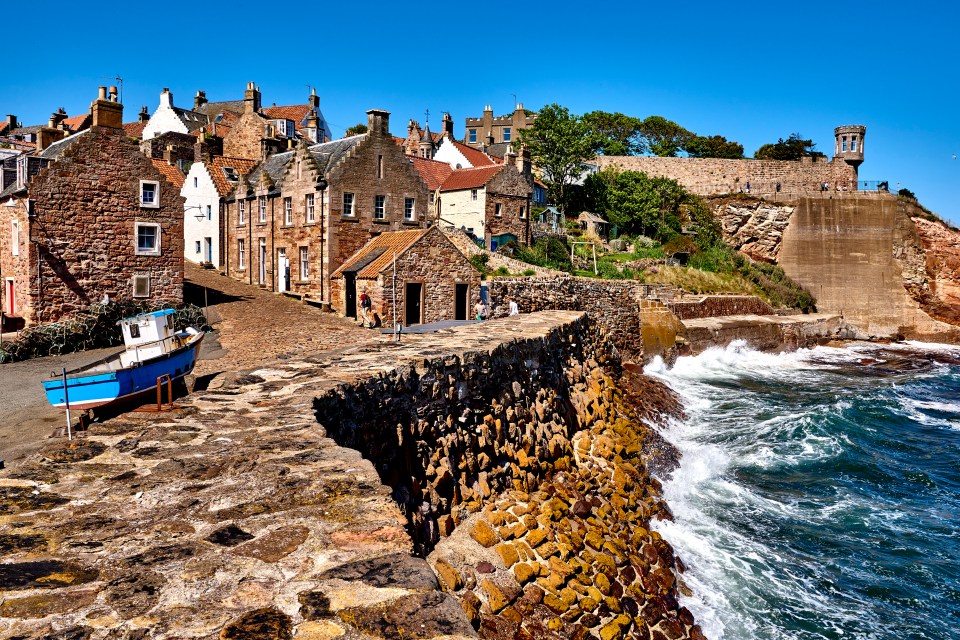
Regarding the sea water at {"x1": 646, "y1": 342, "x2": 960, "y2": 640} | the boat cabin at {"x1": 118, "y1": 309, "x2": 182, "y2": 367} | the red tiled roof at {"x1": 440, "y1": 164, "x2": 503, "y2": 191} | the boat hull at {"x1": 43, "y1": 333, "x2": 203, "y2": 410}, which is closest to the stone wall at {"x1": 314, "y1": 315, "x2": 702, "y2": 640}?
the sea water at {"x1": 646, "y1": 342, "x2": 960, "y2": 640}

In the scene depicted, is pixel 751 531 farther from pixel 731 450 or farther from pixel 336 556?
pixel 336 556

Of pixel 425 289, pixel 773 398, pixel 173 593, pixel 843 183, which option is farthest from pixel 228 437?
pixel 843 183

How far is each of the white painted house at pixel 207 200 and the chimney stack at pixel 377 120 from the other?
Result: 1137cm

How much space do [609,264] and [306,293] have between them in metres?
19.9

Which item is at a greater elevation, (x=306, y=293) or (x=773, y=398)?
(x=306, y=293)

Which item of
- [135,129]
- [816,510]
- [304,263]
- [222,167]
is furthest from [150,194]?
[135,129]

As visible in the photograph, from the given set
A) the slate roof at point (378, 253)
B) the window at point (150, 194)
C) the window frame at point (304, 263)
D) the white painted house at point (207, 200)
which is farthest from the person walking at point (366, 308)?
the white painted house at point (207, 200)

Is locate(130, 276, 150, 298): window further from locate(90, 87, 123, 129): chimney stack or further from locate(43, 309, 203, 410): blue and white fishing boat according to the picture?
locate(43, 309, 203, 410): blue and white fishing boat

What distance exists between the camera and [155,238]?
76.5 feet

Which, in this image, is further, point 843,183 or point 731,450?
point 843,183

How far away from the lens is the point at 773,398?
25.6 m

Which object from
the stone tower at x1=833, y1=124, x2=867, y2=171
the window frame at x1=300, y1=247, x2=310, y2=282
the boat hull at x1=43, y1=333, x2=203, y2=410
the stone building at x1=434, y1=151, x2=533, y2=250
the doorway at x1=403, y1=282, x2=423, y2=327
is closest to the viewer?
the boat hull at x1=43, y1=333, x2=203, y2=410

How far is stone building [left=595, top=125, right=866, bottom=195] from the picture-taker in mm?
57750

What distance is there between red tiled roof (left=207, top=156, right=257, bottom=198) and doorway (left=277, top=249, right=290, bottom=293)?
741 cm
